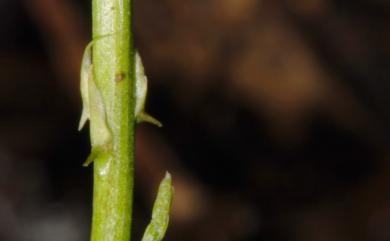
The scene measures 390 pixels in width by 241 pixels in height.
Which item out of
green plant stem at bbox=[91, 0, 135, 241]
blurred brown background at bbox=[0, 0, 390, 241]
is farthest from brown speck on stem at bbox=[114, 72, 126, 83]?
blurred brown background at bbox=[0, 0, 390, 241]

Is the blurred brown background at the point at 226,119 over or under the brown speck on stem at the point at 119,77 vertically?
under

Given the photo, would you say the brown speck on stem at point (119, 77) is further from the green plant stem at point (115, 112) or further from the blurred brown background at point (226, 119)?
the blurred brown background at point (226, 119)

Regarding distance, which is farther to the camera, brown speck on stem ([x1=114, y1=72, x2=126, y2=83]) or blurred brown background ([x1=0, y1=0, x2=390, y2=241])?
blurred brown background ([x1=0, y1=0, x2=390, y2=241])

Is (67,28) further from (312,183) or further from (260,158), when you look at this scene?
(312,183)

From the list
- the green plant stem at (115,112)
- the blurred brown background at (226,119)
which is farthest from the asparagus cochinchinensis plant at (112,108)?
the blurred brown background at (226,119)

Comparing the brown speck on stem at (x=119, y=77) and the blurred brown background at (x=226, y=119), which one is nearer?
the brown speck on stem at (x=119, y=77)

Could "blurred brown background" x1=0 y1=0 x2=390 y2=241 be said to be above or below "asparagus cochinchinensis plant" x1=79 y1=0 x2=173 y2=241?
below

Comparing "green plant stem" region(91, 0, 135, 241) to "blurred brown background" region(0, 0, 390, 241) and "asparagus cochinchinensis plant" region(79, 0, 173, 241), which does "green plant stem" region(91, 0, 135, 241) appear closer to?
"asparagus cochinchinensis plant" region(79, 0, 173, 241)
